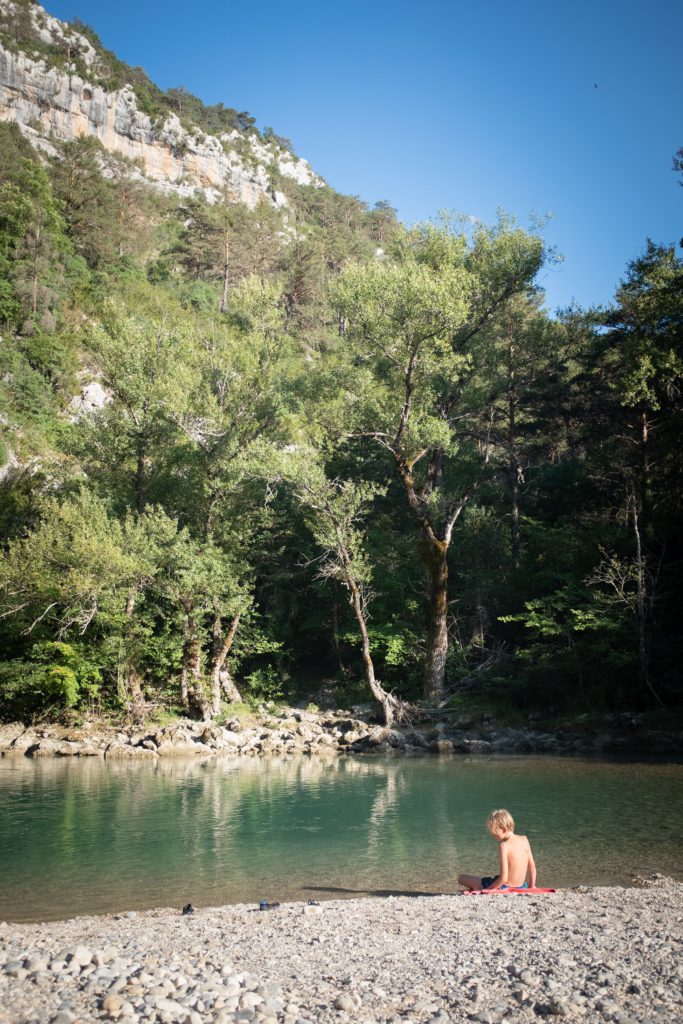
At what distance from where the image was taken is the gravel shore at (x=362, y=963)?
4.88 m

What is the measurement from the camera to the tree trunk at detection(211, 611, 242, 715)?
83.4ft

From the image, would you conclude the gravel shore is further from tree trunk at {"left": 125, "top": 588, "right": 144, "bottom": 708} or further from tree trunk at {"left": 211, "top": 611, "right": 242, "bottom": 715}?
tree trunk at {"left": 211, "top": 611, "right": 242, "bottom": 715}

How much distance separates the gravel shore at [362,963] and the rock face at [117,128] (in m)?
90.8

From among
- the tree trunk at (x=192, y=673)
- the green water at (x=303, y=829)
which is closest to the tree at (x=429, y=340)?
the tree trunk at (x=192, y=673)

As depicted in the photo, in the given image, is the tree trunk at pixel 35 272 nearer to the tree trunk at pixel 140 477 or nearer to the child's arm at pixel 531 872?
the tree trunk at pixel 140 477

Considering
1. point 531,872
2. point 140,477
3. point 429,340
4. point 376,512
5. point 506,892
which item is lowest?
point 506,892

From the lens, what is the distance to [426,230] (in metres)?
26.4

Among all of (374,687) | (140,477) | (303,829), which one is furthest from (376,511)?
(303,829)

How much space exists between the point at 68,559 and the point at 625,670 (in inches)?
761

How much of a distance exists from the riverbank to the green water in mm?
2214

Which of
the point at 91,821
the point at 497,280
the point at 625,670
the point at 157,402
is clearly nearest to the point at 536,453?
the point at 497,280

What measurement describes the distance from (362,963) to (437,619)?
65.8 feet

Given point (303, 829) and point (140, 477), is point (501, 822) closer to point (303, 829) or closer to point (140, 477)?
point (303, 829)

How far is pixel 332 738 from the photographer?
937 inches
